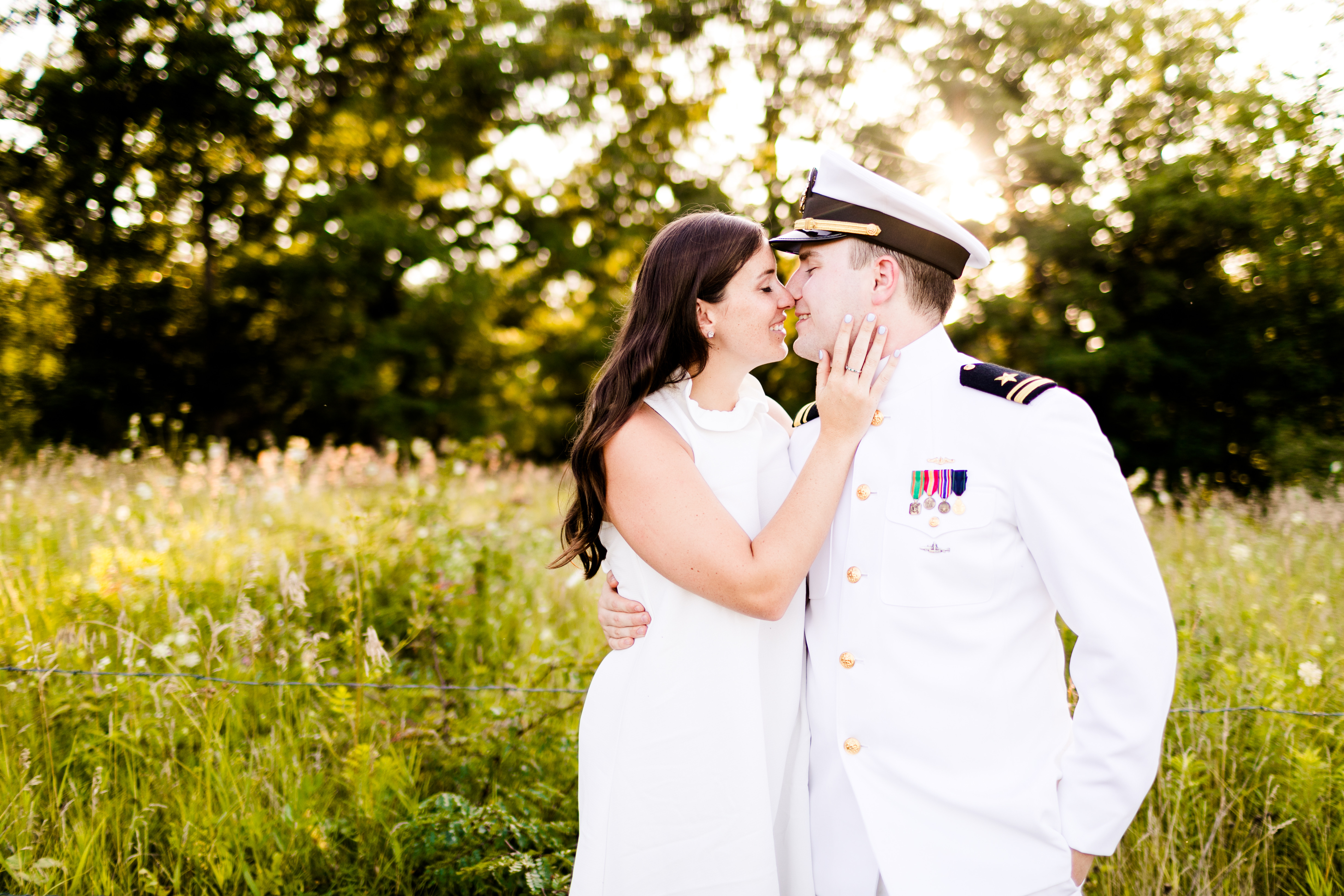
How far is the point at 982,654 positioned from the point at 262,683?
248 cm

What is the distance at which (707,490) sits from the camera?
2018mm

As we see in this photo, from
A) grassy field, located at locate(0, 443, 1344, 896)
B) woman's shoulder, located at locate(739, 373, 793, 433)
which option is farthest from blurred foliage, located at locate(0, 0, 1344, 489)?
woman's shoulder, located at locate(739, 373, 793, 433)

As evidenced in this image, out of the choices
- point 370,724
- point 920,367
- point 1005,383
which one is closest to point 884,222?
point 920,367

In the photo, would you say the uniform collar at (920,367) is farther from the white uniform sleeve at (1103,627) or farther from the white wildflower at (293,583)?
the white wildflower at (293,583)

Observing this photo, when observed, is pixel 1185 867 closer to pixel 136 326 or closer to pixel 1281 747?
pixel 1281 747

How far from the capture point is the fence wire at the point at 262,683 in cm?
291

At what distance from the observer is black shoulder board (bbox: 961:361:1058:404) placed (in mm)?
1740

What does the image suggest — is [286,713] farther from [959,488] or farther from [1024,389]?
[1024,389]

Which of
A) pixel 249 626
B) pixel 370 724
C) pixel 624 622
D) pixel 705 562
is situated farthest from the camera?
pixel 370 724

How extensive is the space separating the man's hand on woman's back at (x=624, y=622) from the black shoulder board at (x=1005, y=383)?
980mm

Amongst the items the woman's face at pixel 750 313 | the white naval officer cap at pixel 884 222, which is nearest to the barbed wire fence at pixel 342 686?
the woman's face at pixel 750 313

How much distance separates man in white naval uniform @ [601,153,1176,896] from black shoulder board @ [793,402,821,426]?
1.02ft

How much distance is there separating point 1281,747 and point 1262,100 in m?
13.0

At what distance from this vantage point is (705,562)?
1.94m
